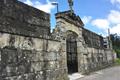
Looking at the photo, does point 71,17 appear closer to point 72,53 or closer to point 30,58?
point 72,53

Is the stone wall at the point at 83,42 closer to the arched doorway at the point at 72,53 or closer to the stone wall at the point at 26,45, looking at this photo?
the arched doorway at the point at 72,53

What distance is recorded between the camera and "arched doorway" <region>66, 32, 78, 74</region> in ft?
39.4

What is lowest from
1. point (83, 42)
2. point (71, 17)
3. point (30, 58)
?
point (30, 58)

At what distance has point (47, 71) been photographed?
8242 mm

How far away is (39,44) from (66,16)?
13.1 ft

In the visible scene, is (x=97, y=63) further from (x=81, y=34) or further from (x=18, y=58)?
(x=18, y=58)

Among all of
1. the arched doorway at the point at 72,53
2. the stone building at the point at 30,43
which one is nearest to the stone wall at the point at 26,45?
the stone building at the point at 30,43

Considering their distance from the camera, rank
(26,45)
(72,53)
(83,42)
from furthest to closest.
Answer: (83,42) → (72,53) → (26,45)

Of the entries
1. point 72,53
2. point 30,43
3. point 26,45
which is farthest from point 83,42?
point 26,45

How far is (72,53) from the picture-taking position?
1252 centimetres

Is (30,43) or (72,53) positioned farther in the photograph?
(72,53)

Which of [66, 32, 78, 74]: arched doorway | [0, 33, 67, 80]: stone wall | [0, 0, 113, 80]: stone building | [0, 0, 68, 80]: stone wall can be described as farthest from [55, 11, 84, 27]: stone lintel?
[0, 33, 67, 80]: stone wall

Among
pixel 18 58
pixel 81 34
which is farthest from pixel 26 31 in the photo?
pixel 81 34

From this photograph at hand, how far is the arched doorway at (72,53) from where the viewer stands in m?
12.0
